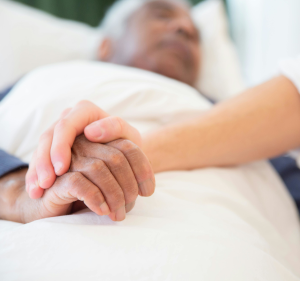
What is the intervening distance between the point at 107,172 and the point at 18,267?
0.46ft

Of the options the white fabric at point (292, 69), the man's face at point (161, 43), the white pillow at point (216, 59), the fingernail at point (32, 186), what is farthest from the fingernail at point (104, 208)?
the white pillow at point (216, 59)

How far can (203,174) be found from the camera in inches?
21.6

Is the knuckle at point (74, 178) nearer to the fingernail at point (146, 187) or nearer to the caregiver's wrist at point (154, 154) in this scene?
the fingernail at point (146, 187)

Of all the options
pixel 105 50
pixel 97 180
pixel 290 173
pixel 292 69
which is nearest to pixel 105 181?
pixel 97 180

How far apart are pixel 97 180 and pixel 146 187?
66 mm

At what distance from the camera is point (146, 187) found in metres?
0.36

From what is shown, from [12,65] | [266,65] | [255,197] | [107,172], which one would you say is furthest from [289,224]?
[266,65]

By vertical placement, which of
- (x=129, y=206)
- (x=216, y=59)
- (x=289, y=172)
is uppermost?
(x=129, y=206)

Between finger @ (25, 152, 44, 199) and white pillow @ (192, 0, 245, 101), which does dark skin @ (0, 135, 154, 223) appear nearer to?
finger @ (25, 152, 44, 199)

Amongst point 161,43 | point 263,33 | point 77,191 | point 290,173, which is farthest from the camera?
point 263,33

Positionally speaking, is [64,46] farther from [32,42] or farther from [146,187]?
[146,187]

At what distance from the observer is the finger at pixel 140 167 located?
14.1 inches

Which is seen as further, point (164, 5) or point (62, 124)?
point (164, 5)

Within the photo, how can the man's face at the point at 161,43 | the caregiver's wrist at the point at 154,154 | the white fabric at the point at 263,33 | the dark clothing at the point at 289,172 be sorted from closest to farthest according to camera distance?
the caregiver's wrist at the point at 154,154, the dark clothing at the point at 289,172, the man's face at the point at 161,43, the white fabric at the point at 263,33
